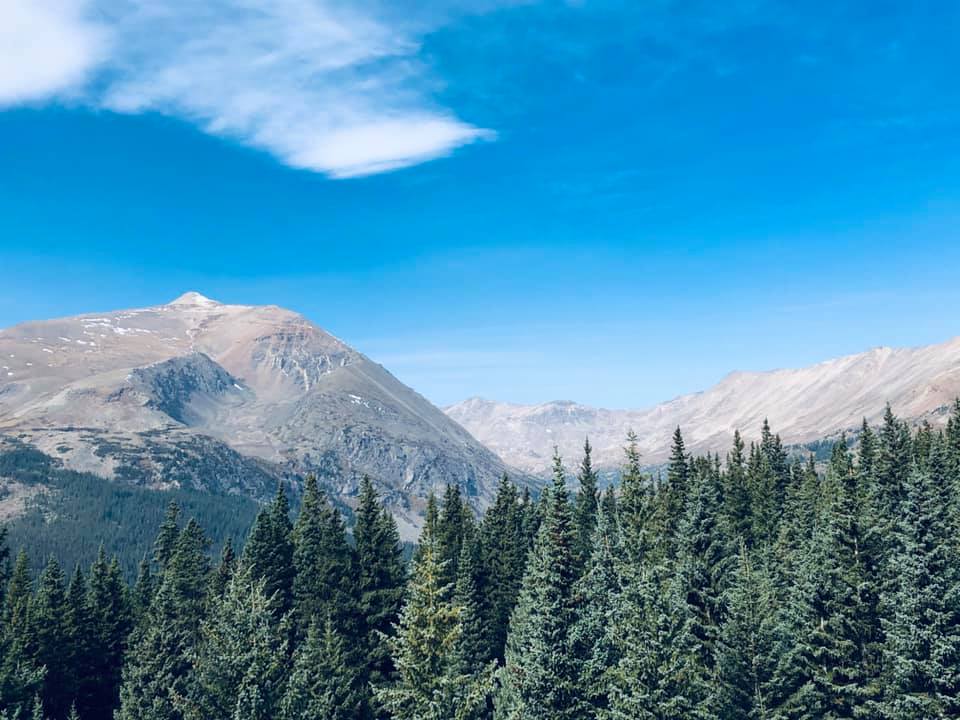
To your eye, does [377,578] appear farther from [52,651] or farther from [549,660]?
[52,651]

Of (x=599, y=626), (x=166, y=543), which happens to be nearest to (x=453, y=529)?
(x=166, y=543)

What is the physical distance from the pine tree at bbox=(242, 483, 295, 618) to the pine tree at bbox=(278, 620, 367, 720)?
12.0 m

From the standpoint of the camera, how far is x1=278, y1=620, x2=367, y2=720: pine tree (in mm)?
30703

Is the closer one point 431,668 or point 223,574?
point 431,668

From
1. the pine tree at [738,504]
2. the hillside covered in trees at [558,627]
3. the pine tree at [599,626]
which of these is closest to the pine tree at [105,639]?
the hillside covered in trees at [558,627]

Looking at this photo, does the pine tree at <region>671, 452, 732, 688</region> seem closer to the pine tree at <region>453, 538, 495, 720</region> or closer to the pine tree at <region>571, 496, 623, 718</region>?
the pine tree at <region>571, 496, 623, 718</region>

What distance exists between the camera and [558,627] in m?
34.5

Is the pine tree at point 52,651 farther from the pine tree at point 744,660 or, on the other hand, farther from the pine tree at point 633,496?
the pine tree at point 744,660

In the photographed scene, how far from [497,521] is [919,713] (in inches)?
1716

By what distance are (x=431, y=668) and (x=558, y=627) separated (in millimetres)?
6489

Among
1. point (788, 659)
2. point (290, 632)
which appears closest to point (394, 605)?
point (290, 632)

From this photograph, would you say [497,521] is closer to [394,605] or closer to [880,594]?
[394,605]

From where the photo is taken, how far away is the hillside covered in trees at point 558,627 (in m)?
32.7

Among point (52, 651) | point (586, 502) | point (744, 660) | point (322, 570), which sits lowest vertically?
point (52, 651)
